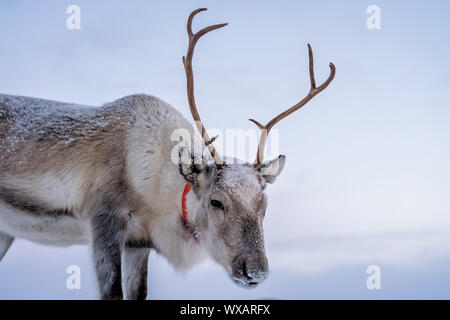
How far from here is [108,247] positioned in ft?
20.4

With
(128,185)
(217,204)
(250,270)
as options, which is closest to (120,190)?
(128,185)

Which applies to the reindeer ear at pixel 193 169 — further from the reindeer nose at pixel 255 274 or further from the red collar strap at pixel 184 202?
the reindeer nose at pixel 255 274

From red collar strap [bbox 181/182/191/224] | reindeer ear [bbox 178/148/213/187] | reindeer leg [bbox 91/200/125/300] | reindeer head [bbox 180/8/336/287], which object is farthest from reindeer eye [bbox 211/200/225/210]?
reindeer leg [bbox 91/200/125/300]

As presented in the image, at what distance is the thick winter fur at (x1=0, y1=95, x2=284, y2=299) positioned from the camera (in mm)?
6062

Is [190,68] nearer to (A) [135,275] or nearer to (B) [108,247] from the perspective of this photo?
(B) [108,247]

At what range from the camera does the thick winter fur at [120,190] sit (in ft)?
19.9

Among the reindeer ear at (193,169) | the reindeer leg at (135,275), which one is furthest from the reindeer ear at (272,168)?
the reindeer leg at (135,275)

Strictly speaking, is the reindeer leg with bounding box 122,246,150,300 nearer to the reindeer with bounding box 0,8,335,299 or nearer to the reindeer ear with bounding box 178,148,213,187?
the reindeer with bounding box 0,8,335,299

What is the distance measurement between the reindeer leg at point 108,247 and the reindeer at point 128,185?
12mm

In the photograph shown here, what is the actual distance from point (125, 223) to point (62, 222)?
1022mm

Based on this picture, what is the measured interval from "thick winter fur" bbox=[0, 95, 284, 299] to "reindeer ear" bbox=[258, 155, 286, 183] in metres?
0.02
